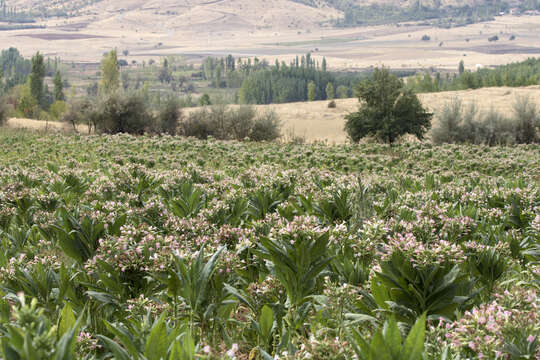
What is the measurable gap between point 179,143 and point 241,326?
16.0m

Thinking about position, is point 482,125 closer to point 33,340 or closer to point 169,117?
point 169,117

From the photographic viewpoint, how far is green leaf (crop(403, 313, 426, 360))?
1.83 m

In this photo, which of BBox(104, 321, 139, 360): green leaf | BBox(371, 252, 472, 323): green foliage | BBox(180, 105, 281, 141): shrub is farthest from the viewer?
BBox(180, 105, 281, 141): shrub

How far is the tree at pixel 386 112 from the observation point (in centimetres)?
2817

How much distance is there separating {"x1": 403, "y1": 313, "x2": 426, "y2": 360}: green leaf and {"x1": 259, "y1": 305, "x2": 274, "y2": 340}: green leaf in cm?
121

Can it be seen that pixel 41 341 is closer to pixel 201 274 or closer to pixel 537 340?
pixel 201 274

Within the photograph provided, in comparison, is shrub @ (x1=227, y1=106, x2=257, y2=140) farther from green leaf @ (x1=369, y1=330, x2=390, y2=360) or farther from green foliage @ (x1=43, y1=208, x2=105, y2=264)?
green leaf @ (x1=369, y1=330, x2=390, y2=360)

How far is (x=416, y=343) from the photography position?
183 cm

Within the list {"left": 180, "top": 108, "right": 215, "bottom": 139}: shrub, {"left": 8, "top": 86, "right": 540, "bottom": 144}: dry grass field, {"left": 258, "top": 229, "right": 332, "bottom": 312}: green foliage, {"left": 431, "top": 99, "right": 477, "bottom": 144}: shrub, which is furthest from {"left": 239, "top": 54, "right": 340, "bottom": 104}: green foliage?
{"left": 258, "top": 229, "right": 332, "bottom": 312}: green foliage

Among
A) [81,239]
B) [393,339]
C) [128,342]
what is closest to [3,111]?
[81,239]

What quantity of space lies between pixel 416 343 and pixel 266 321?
1.29m

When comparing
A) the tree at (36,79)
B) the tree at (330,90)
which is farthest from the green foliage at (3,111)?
the tree at (330,90)

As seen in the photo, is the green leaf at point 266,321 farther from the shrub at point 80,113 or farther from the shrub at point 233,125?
the shrub at point 80,113

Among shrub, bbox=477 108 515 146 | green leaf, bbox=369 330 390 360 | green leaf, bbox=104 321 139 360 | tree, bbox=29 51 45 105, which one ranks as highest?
tree, bbox=29 51 45 105
